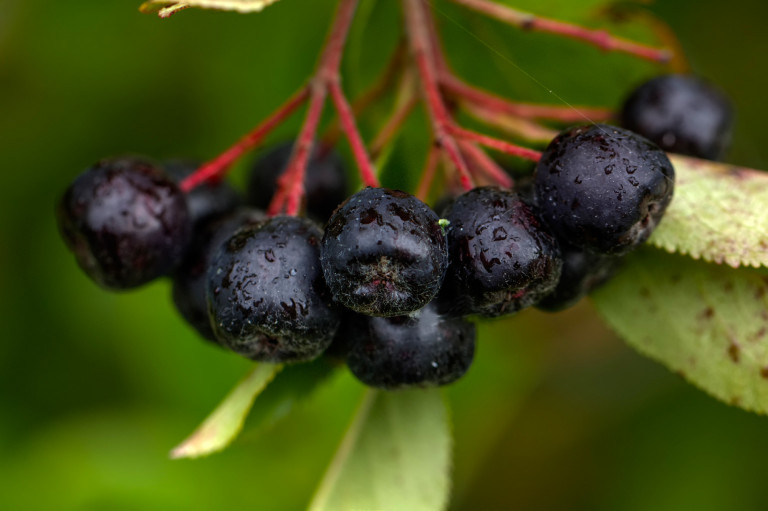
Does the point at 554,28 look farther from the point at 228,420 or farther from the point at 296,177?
the point at 228,420

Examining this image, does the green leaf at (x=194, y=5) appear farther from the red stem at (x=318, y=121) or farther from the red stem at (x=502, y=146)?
the red stem at (x=502, y=146)

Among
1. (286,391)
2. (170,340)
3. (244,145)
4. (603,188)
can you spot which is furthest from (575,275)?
(170,340)

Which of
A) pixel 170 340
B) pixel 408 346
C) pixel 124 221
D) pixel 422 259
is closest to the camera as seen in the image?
pixel 422 259

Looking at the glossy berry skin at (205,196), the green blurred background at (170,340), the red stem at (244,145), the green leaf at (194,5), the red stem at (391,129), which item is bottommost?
the green blurred background at (170,340)

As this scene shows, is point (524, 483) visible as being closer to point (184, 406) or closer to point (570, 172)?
point (184, 406)

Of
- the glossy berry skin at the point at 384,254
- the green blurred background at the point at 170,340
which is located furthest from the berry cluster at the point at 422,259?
the green blurred background at the point at 170,340

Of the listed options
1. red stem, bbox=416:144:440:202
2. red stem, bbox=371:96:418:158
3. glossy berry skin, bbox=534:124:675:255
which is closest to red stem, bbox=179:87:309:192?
red stem, bbox=371:96:418:158
